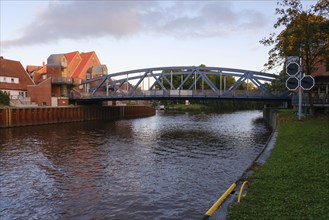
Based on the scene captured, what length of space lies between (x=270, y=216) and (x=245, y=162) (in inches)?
490

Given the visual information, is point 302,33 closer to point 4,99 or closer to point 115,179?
point 115,179

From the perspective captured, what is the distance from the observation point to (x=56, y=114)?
2039 inches

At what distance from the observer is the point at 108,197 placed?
12641 mm

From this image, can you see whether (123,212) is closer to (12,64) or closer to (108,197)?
(108,197)

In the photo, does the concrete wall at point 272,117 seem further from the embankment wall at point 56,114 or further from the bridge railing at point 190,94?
the embankment wall at point 56,114

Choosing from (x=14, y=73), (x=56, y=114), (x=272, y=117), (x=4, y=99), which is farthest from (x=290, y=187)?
(x=14, y=73)

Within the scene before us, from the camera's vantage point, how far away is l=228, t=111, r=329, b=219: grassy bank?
7516mm

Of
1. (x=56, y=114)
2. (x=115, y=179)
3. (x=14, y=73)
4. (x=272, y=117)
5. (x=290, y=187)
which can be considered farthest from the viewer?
(x=14, y=73)

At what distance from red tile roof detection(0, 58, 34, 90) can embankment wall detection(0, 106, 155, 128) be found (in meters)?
11.4

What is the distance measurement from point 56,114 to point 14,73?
14.8 metres

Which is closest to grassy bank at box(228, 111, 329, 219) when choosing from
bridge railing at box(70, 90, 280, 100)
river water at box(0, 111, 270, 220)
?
river water at box(0, 111, 270, 220)

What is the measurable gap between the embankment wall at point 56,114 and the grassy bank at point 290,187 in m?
37.4

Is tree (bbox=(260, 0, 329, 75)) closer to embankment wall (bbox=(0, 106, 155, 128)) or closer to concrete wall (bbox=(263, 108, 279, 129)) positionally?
concrete wall (bbox=(263, 108, 279, 129))

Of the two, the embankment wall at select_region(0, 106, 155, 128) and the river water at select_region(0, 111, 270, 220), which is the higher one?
the embankment wall at select_region(0, 106, 155, 128)
